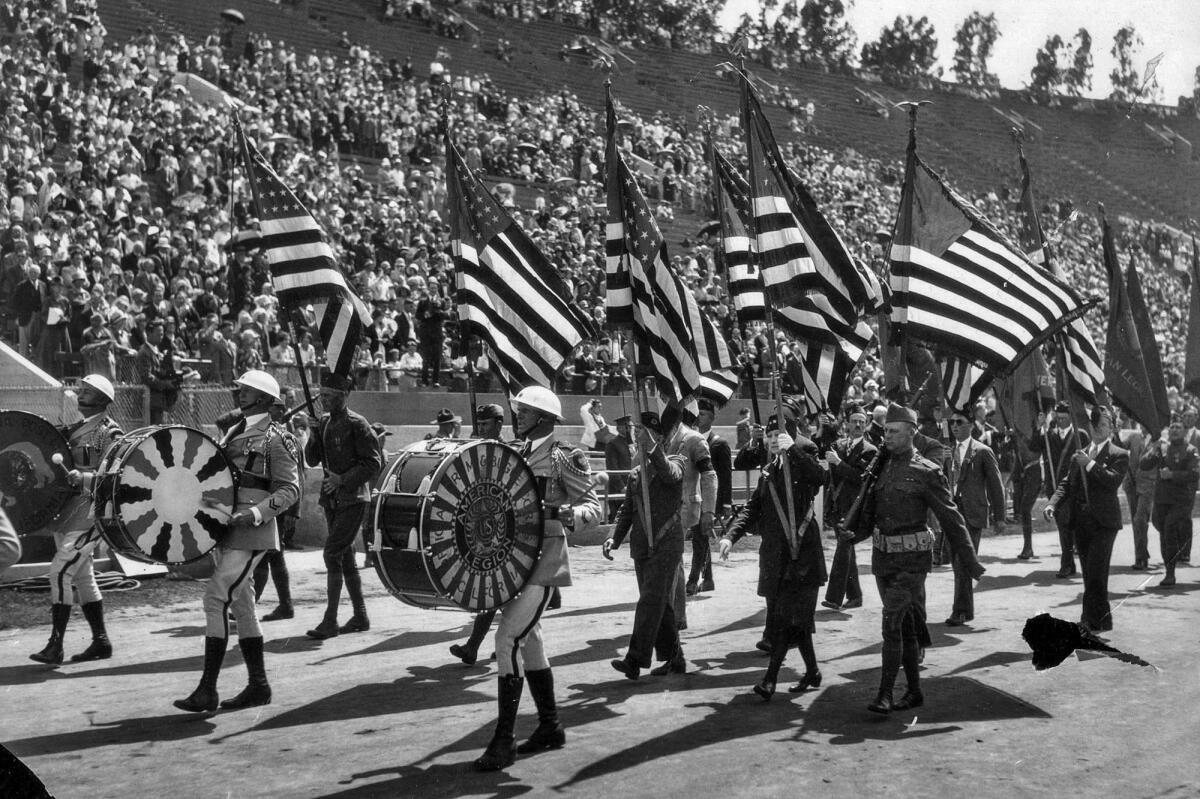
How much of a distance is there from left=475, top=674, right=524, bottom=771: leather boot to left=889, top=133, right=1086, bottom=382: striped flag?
4.30m

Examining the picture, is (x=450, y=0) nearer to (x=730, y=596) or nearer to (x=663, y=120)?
(x=663, y=120)

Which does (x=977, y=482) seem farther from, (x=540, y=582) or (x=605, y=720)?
(x=540, y=582)

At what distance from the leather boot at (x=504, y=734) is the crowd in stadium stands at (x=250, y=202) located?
17.2 ft

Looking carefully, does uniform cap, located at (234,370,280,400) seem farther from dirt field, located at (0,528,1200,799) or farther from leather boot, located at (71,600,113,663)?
leather boot, located at (71,600,113,663)

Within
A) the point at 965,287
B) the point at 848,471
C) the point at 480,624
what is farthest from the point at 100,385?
the point at 965,287

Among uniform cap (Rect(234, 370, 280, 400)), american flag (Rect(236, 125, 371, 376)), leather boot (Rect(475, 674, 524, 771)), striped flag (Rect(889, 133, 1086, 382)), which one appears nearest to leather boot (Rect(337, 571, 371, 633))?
american flag (Rect(236, 125, 371, 376))

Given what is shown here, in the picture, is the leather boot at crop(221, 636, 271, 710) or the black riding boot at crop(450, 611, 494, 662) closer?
the leather boot at crop(221, 636, 271, 710)

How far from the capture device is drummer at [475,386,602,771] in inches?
260

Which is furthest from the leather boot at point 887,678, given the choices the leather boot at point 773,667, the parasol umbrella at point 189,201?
the parasol umbrella at point 189,201

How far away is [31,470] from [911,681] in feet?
18.4

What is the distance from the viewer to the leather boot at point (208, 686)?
736 cm

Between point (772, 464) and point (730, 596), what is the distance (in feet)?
13.1

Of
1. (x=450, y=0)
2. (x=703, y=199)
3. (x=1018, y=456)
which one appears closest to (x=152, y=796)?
(x=1018, y=456)

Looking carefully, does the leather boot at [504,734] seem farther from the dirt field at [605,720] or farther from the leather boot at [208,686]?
the leather boot at [208,686]
